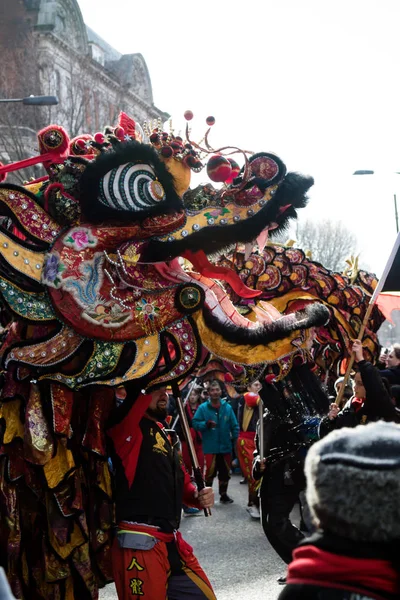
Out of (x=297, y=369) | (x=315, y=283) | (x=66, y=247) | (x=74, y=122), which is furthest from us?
(x=74, y=122)

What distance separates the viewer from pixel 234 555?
7.98m

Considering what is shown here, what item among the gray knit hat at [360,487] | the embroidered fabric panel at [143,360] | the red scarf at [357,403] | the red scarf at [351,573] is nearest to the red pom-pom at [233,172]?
the embroidered fabric panel at [143,360]

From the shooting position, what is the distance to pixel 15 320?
4.04 m

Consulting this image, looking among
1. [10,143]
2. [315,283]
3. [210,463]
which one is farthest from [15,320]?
[10,143]

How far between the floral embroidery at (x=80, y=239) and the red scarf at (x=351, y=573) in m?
2.34

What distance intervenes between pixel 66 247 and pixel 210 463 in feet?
24.8

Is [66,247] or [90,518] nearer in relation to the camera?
[66,247]

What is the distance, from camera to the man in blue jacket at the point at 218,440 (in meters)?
11.1

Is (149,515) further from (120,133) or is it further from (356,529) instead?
(356,529)

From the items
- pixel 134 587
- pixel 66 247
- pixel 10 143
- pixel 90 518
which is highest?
pixel 10 143

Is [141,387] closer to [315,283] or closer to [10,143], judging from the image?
[315,283]

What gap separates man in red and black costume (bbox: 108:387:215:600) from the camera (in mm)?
4113

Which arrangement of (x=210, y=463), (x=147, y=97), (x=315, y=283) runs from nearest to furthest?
(x=315, y=283) < (x=210, y=463) < (x=147, y=97)

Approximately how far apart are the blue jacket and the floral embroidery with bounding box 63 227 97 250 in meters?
7.48
